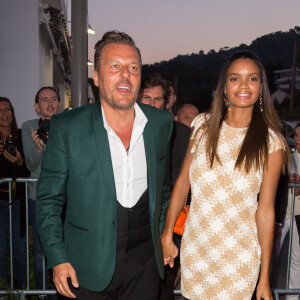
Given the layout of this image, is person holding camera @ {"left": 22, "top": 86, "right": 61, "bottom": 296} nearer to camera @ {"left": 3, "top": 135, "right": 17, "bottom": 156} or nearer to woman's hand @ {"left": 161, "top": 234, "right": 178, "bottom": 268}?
camera @ {"left": 3, "top": 135, "right": 17, "bottom": 156}

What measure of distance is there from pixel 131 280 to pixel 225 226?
2.33 feet

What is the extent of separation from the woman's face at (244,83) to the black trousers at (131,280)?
1154mm

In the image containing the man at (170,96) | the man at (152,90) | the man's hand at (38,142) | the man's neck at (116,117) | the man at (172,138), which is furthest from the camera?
the man at (170,96)

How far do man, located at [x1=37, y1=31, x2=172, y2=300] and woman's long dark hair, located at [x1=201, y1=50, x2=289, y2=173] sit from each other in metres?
0.37

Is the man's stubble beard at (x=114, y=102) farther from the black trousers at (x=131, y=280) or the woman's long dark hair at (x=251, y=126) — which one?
the black trousers at (x=131, y=280)

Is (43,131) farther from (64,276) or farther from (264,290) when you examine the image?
(264,290)

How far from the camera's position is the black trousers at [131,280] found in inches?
90.2

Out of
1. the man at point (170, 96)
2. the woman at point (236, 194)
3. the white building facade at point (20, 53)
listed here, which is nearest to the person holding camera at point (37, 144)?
the man at point (170, 96)

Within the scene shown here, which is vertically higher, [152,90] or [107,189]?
[152,90]

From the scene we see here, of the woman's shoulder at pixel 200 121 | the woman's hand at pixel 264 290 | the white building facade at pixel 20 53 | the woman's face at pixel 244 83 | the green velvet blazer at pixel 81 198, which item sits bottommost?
the woman's hand at pixel 264 290

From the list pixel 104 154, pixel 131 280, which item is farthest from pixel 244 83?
pixel 131 280

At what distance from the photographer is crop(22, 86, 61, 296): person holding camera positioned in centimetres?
402

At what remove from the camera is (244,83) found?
2.50 metres

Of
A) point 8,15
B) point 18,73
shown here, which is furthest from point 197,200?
point 8,15
